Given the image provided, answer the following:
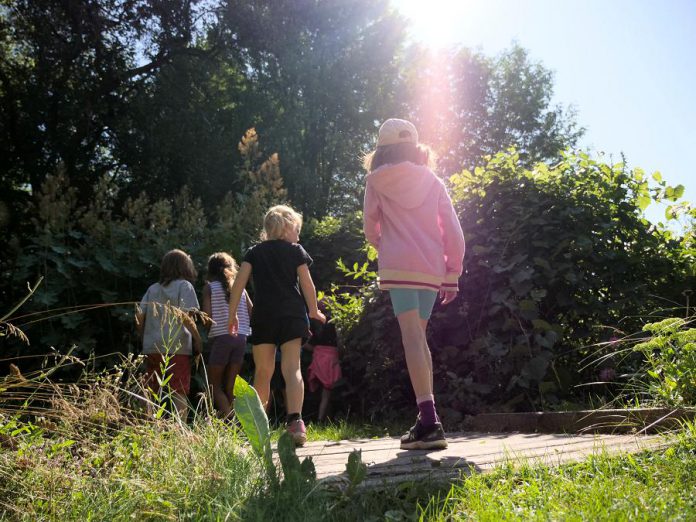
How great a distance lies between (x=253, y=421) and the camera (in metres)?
2.69

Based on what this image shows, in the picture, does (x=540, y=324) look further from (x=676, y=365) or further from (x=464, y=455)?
(x=464, y=455)

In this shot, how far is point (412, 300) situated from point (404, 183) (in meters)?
0.69

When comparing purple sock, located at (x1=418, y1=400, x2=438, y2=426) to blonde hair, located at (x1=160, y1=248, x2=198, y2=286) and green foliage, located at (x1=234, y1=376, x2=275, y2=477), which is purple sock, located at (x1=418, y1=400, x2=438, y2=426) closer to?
green foliage, located at (x1=234, y1=376, x2=275, y2=477)

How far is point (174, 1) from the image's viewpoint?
17391 mm

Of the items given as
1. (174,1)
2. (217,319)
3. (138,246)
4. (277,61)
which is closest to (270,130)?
(277,61)

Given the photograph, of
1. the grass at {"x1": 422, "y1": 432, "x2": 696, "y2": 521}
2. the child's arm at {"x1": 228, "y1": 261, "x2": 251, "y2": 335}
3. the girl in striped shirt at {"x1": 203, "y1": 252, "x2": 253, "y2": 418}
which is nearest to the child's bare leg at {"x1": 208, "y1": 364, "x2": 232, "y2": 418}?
the girl in striped shirt at {"x1": 203, "y1": 252, "x2": 253, "y2": 418}

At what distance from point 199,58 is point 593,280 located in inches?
614

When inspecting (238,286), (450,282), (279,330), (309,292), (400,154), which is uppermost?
(400,154)

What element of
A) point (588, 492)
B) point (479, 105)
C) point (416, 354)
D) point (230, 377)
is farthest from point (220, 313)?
point (479, 105)

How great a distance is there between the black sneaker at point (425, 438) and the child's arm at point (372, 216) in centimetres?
112

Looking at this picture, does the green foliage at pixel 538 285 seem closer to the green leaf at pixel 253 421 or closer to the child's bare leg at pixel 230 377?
the child's bare leg at pixel 230 377

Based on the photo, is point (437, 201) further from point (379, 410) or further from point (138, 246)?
point (138, 246)

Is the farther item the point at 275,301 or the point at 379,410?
the point at 379,410

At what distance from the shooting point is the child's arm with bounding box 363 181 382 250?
4.17 metres
